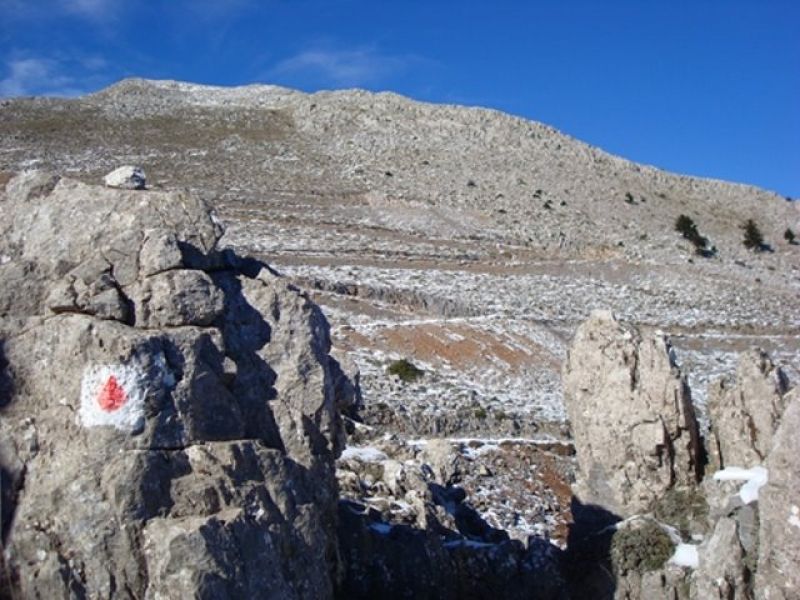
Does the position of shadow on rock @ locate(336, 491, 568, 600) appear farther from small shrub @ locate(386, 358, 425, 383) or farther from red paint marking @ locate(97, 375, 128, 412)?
small shrub @ locate(386, 358, 425, 383)

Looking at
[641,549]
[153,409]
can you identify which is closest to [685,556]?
[641,549]

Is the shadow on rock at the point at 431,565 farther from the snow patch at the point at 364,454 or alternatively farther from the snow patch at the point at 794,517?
the snow patch at the point at 794,517

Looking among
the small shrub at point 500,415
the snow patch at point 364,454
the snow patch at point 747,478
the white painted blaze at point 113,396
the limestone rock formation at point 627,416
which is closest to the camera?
the white painted blaze at point 113,396

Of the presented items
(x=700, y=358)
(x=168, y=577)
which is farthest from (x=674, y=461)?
(x=700, y=358)

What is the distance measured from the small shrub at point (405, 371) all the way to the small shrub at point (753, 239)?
5047 centimetres

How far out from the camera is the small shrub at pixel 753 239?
7519 centimetres

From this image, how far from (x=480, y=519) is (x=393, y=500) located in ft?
6.89

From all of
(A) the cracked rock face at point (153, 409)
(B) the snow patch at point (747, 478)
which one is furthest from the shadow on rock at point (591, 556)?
(A) the cracked rock face at point (153, 409)

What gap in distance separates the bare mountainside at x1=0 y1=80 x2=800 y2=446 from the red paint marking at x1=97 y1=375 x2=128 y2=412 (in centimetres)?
1570

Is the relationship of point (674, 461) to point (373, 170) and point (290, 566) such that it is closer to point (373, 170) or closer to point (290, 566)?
point (290, 566)

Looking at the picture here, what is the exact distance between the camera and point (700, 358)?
1569 inches

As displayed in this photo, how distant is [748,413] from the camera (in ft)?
48.5

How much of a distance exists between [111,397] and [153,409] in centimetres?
42

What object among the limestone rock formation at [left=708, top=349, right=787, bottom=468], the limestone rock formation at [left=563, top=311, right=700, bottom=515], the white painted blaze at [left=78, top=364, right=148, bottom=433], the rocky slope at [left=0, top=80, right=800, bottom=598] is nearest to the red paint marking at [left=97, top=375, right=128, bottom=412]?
the white painted blaze at [left=78, top=364, right=148, bottom=433]
